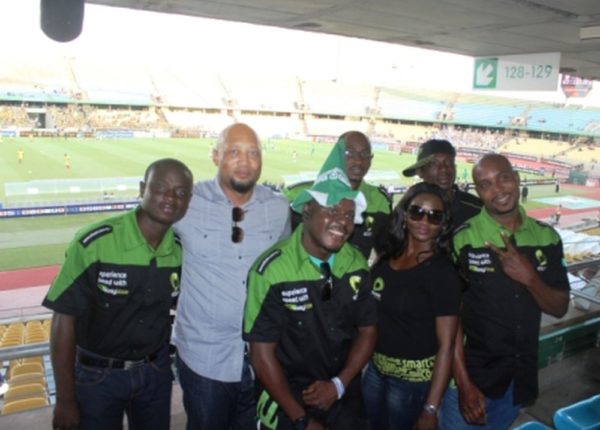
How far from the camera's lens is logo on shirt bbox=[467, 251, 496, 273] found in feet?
7.04

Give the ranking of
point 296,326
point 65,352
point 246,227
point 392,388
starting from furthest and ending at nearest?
point 246,227, point 392,388, point 65,352, point 296,326

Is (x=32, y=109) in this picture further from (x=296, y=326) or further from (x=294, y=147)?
(x=296, y=326)

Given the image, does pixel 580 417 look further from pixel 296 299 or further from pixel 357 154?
pixel 357 154

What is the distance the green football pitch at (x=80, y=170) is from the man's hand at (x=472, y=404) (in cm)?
1337

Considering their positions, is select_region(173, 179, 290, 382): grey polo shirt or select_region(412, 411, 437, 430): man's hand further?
select_region(173, 179, 290, 382): grey polo shirt

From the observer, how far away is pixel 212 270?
222 cm

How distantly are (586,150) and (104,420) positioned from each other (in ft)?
124

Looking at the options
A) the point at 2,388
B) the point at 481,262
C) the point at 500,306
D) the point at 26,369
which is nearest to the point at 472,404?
the point at 500,306

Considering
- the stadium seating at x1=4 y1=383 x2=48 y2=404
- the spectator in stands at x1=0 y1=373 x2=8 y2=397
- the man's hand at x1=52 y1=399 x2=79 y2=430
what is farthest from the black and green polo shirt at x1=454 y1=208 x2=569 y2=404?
the stadium seating at x1=4 y1=383 x2=48 y2=404

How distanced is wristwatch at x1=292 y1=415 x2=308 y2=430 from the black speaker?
1872 millimetres

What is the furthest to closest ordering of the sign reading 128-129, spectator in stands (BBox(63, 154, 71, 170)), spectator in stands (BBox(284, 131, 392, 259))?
spectator in stands (BBox(63, 154, 71, 170)), the sign reading 128-129, spectator in stands (BBox(284, 131, 392, 259))

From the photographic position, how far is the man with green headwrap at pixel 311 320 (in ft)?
6.10

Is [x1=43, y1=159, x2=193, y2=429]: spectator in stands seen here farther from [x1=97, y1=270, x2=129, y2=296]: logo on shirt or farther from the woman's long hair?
the woman's long hair

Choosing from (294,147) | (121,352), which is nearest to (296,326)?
(121,352)
